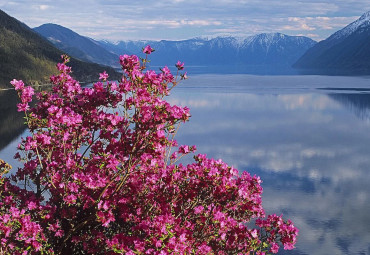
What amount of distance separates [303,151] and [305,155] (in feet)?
8.34

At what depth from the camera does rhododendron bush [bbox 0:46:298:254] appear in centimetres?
995

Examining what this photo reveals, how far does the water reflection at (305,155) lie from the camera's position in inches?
1371

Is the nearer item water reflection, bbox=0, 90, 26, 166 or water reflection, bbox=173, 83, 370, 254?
water reflection, bbox=173, 83, 370, 254

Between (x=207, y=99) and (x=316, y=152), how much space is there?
7145cm

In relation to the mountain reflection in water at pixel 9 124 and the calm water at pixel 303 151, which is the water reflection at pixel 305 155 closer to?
the calm water at pixel 303 151

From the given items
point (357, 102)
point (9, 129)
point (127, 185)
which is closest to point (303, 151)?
point (127, 185)

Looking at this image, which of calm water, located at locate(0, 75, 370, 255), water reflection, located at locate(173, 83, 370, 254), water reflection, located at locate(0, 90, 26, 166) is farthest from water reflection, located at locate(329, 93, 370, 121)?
water reflection, located at locate(0, 90, 26, 166)

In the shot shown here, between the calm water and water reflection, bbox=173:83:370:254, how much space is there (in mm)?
75

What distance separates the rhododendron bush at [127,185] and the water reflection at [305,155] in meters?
20.7

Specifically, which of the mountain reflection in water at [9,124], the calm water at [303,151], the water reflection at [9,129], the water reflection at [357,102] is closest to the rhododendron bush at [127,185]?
the calm water at [303,151]

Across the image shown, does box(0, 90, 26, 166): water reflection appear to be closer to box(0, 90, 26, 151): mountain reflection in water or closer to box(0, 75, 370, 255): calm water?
box(0, 90, 26, 151): mountain reflection in water

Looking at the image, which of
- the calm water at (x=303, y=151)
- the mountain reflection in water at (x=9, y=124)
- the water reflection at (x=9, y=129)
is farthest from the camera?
the mountain reflection in water at (x=9, y=124)

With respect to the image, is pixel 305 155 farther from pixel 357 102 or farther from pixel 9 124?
pixel 357 102

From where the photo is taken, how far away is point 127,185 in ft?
40.1
